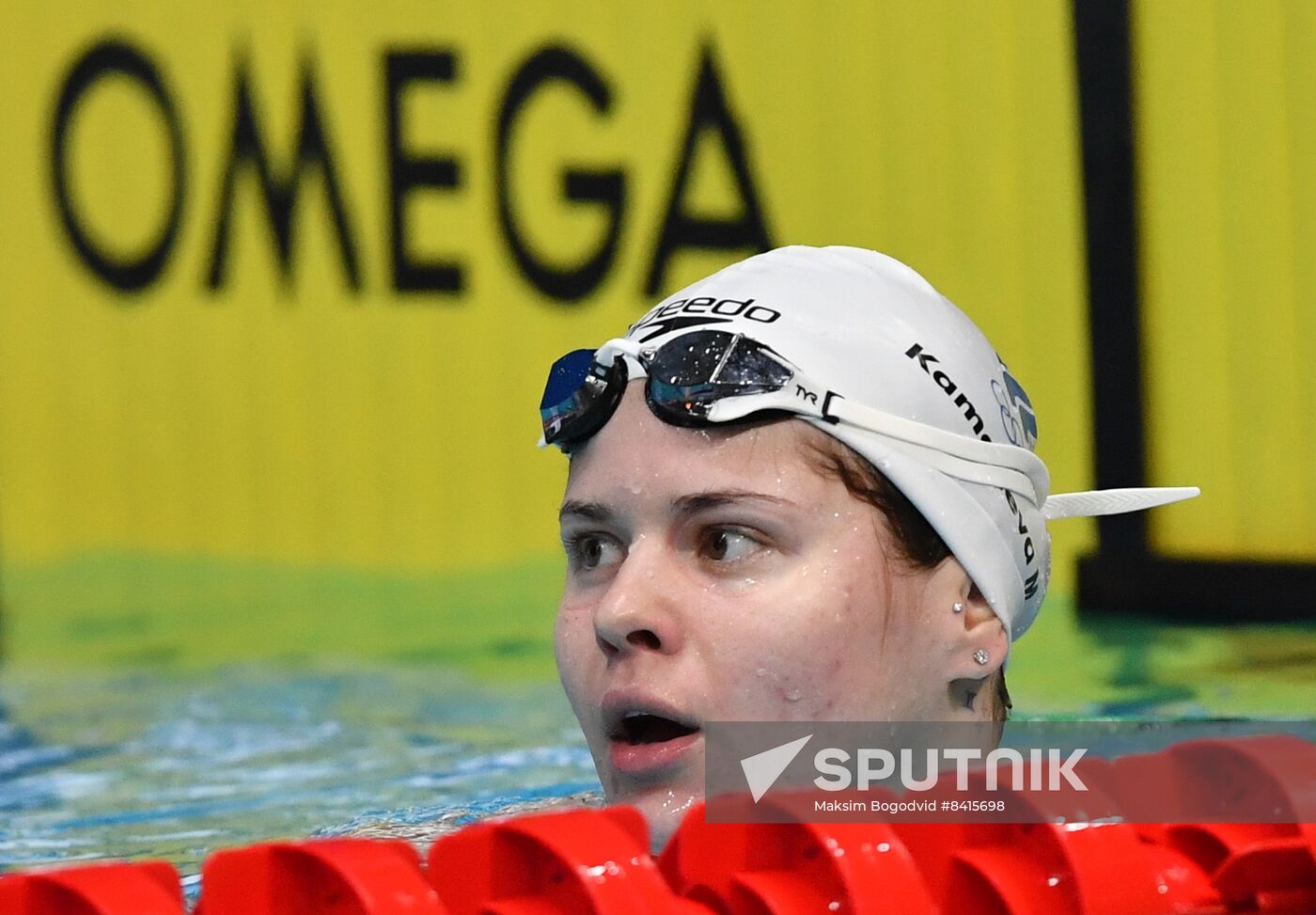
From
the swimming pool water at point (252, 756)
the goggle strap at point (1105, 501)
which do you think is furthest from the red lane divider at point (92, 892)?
the goggle strap at point (1105, 501)

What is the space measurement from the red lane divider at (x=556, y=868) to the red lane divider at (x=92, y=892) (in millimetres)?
272

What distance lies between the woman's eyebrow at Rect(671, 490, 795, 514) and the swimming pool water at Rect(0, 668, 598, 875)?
4.22 feet

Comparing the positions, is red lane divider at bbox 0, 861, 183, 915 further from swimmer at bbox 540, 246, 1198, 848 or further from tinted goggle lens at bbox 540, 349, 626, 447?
tinted goggle lens at bbox 540, 349, 626, 447

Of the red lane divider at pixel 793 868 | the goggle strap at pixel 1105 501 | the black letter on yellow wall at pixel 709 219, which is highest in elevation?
the black letter on yellow wall at pixel 709 219

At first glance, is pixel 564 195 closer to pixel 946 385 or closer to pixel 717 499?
pixel 946 385

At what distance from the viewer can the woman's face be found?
2195 millimetres

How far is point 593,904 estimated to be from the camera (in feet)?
5.65

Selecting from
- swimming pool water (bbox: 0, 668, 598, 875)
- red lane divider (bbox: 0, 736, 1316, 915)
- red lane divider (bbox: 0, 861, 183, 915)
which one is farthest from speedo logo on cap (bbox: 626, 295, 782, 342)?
swimming pool water (bbox: 0, 668, 598, 875)

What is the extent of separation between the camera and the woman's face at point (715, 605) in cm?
220

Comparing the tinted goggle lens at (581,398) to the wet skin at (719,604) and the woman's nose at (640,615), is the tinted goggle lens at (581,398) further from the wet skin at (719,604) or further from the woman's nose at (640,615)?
the woman's nose at (640,615)

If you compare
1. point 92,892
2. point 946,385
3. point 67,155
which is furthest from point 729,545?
point 67,155

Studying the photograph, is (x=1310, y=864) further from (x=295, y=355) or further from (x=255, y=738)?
(x=295, y=355)

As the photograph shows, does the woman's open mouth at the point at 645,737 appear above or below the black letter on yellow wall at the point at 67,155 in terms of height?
below

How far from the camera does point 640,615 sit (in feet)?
7.18
